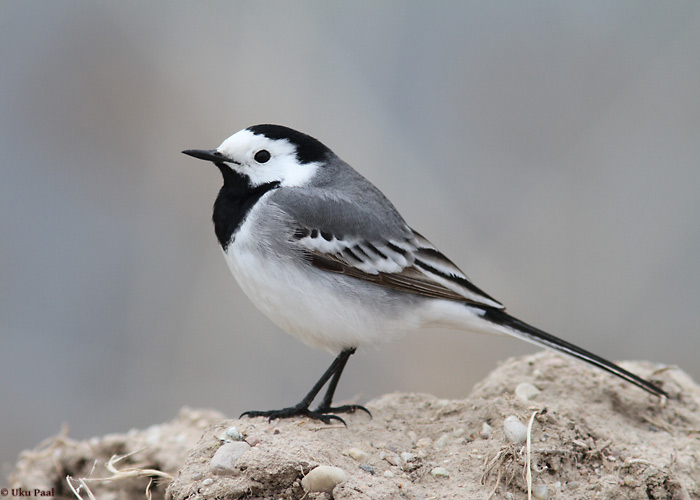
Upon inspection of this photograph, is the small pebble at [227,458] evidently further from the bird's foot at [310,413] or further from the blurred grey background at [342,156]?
the blurred grey background at [342,156]

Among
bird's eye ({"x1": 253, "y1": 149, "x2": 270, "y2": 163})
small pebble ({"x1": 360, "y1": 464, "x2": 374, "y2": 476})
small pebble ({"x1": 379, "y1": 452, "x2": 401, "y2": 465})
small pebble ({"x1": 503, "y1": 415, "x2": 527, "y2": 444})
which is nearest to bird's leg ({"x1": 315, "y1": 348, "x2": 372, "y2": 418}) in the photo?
small pebble ({"x1": 379, "y1": 452, "x2": 401, "y2": 465})

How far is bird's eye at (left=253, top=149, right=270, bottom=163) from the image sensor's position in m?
4.81

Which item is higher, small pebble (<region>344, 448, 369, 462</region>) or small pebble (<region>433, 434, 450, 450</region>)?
→ small pebble (<region>344, 448, 369, 462</region>)

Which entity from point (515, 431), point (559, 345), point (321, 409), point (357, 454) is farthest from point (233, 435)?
point (559, 345)

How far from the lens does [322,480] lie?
3.46 m

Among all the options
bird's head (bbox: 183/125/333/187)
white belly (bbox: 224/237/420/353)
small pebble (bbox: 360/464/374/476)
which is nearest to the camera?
small pebble (bbox: 360/464/374/476)

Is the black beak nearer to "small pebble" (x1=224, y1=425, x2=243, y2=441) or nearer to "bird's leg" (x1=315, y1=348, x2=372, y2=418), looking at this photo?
"bird's leg" (x1=315, y1=348, x2=372, y2=418)

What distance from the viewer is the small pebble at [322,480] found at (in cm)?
346

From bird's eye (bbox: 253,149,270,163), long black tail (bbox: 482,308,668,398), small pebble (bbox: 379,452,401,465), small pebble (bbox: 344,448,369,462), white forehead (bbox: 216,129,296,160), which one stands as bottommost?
small pebble (bbox: 379,452,401,465)

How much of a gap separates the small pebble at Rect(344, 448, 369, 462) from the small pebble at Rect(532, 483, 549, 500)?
77 centimetres

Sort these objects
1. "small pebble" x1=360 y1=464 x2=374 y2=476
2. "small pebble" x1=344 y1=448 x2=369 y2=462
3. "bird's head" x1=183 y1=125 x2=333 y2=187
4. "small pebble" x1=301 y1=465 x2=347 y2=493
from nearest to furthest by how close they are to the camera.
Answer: "small pebble" x1=301 y1=465 x2=347 y2=493
"small pebble" x1=360 y1=464 x2=374 y2=476
"small pebble" x1=344 y1=448 x2=369 y2=462
"bird's head" x1=183 y1=125 x2=333 y2=187

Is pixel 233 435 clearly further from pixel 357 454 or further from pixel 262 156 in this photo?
pixel 262 156

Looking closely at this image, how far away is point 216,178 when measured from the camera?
7.46 metres

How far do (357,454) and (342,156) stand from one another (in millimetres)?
3801
